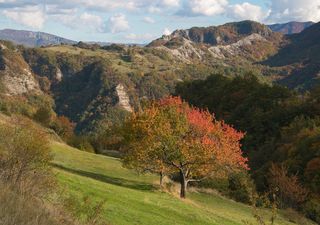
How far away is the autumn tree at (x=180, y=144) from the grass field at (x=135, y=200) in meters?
2.56

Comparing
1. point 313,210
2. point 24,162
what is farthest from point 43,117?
point 24,162

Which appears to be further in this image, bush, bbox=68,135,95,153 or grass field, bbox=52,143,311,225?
bush, bbox=68,135,95,153

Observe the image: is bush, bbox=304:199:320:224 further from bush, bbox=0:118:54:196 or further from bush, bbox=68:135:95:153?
bush, bbox=68:135:95:153

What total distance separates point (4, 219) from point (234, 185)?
4834cm

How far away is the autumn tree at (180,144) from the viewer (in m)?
37.5

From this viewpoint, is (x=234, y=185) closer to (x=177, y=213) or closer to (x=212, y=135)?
(x=212, y=135)

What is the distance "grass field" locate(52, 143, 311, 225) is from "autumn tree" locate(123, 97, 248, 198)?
2556 millimetres

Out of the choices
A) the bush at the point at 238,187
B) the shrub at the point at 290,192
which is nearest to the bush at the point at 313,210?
the shrub at the point at 290,192

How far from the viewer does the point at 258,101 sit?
12231cm

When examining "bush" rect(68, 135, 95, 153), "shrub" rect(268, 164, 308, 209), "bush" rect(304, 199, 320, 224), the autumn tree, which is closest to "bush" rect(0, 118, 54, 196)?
the autumn tree

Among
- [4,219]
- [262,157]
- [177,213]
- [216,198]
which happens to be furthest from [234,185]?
[4,219]

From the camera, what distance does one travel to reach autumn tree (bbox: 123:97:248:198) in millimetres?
37531

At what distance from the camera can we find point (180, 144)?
37438mm

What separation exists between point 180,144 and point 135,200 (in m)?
10.7
